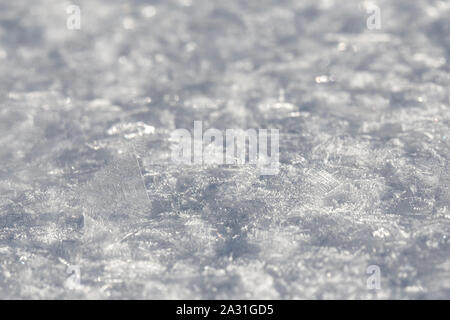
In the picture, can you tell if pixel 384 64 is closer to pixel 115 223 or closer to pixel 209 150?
pixel 209 150

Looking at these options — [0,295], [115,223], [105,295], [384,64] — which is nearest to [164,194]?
[115,223]

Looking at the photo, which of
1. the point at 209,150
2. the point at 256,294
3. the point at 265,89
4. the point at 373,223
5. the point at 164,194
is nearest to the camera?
the point at 256,294

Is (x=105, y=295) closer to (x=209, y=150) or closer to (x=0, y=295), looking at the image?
(x=0, y=295)

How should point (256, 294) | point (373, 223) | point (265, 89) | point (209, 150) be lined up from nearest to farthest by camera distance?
point (256, 294)
point (373, 223)
point (209, 150)
point (265, 89)

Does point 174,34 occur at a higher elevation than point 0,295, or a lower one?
higher

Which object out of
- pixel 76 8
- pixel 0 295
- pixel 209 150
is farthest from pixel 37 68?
pixel 0 295

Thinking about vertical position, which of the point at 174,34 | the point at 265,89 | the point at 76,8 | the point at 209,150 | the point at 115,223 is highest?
the point at 76,8

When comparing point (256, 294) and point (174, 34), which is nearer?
point (256, 294)
